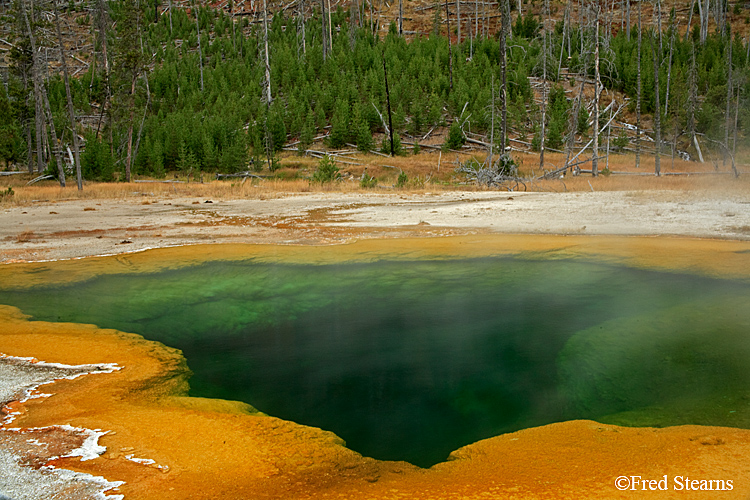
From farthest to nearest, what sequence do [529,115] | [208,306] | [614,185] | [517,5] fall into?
[517,5], [529,115], [614,185], [208,306]

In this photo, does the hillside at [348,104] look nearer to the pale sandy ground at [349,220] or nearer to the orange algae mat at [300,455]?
the pale sandy ground at [349,220]

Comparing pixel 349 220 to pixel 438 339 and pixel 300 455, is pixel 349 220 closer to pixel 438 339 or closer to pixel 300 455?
pixel 438 339

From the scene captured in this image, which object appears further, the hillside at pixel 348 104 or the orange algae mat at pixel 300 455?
the hillside at pixel 348 104

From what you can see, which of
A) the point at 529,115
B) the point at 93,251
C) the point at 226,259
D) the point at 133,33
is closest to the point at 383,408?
the point at 226,259

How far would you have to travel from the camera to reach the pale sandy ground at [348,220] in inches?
495

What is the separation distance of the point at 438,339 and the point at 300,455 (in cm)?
332

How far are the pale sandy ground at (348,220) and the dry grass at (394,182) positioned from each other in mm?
3048

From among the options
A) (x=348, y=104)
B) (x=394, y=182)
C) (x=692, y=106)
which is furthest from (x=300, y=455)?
(x=692, y=106)

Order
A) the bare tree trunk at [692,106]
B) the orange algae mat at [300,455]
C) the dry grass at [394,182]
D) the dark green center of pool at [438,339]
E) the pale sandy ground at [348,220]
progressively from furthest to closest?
the bare tree trunk at [692,106]
the dry grass at [394,182]
the pale sandy ground at [348,220]
the dark green center of pool at [438,339]
the orange algae mat at [300,455]

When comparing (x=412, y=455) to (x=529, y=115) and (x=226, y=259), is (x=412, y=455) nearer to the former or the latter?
(x=226, y=259)

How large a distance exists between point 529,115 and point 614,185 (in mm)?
18615

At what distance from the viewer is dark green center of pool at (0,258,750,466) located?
5.28 metres

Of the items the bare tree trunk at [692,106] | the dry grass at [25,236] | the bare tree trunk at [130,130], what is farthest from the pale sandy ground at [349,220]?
the bare tree trunk at [692,106]

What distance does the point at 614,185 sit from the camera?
22.8 meters
